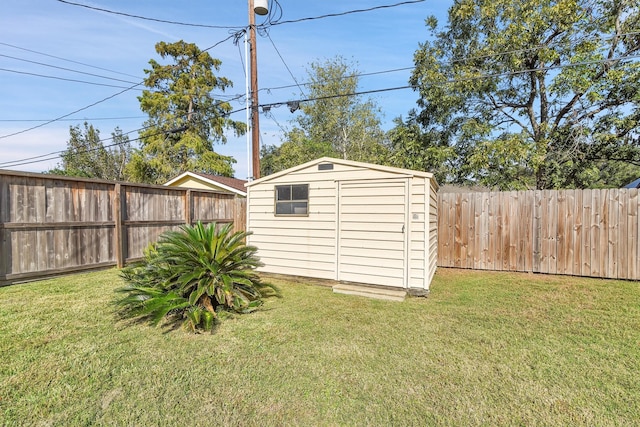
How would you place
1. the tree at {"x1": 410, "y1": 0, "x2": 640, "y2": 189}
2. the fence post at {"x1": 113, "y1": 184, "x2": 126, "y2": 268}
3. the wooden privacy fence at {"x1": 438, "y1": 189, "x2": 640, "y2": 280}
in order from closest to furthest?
the wooden privacy fence at {"x1": 438, "y1": 189, "x2": 640, "y2": 280} → the fence post at {"x1": 113, "y1": 184, "x2": 126, "y2": 268} → the tree at {"x1": 410, "y1": 0, "x2": 640, "y2": 189}

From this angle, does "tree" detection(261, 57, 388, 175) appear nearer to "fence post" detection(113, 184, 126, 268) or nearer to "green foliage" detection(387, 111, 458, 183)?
"green foliage" detection(387, 111, 458, 183)

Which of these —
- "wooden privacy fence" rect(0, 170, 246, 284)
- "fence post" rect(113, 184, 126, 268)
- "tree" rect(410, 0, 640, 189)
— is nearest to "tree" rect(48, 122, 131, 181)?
"wooden privacy fence" rect(0, 170, 246, 284)

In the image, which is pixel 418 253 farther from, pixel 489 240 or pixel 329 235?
pixel 489 240

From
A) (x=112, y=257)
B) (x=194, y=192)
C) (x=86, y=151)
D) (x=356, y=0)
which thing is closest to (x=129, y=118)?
(x=86, y=151)

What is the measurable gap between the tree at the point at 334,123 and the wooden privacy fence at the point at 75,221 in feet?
40.5

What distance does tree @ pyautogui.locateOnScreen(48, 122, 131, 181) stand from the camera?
26.2 meters

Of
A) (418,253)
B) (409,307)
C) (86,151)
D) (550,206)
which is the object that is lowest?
(409,307)

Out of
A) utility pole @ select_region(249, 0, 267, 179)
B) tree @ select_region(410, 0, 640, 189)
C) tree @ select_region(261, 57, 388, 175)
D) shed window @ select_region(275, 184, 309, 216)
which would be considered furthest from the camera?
tree @ select_region(261, 57, 388, 175)

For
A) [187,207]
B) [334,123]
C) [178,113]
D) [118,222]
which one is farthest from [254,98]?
[334,123]

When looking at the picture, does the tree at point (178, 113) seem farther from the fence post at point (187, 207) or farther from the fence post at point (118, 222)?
the fence post at point (118, 222)

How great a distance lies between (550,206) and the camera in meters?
6.26

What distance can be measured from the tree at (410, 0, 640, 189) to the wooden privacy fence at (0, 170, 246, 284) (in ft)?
26.0

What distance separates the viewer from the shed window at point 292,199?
6156mm

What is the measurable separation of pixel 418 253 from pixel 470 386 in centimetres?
286
